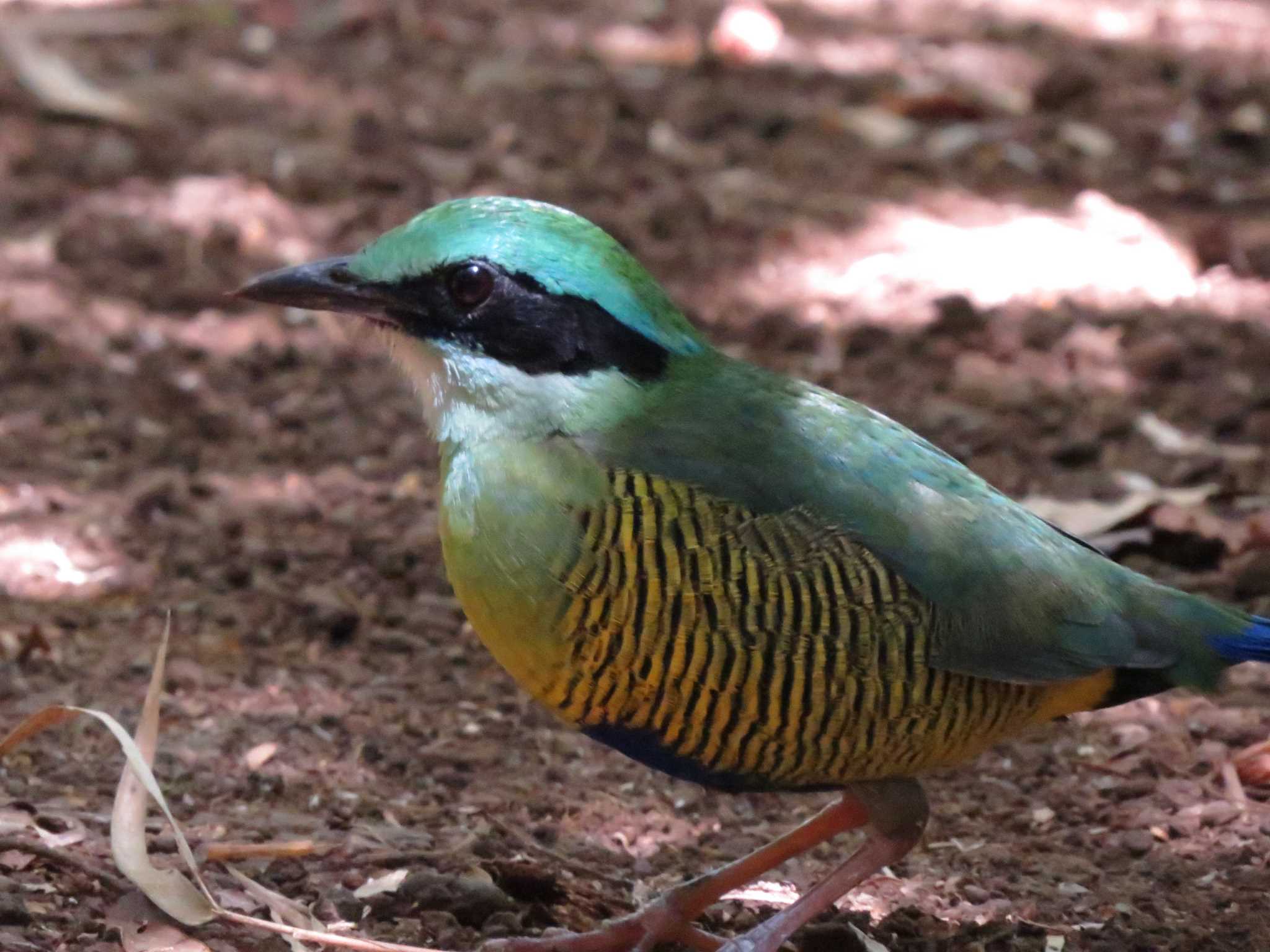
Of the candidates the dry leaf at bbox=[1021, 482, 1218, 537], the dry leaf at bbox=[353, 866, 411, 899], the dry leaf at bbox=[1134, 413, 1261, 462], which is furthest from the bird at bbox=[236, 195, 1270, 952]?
the dry leaf at bbox=[1134, 413, 1261, 462]

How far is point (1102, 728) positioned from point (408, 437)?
294cm

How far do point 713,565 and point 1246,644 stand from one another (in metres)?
1.36

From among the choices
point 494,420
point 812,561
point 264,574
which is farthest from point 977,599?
point 264,574

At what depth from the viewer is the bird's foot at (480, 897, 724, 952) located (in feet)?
14.8

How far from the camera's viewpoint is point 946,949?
14.8 ft

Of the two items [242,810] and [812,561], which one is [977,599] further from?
[242,810]

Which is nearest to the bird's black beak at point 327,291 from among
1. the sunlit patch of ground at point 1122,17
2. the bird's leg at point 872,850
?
the bird's leg at point 872,850

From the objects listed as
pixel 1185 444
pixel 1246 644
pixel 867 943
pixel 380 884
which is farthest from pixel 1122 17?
pixel 380 884

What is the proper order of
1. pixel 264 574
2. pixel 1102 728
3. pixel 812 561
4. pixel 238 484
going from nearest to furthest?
pixel 812 561, pixel 1102 728, pixel 264 574, pixel 238 484

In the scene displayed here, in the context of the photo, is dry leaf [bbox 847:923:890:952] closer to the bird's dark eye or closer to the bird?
the bird

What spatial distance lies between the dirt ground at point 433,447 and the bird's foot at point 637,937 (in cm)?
15

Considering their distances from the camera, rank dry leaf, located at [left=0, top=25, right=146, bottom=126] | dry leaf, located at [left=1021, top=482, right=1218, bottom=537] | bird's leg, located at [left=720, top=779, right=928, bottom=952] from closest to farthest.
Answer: bird's leg, located at [left=720, top=779, right=928, bottom=952], dry leaf, located at [left=1021, top=482, right=1218, bottom=537], dry leaf, located at [left=0, top=25, right=146, bottom=126]

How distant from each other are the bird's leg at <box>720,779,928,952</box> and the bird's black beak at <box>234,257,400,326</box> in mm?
1585

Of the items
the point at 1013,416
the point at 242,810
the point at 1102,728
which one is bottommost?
the point at 242,810
